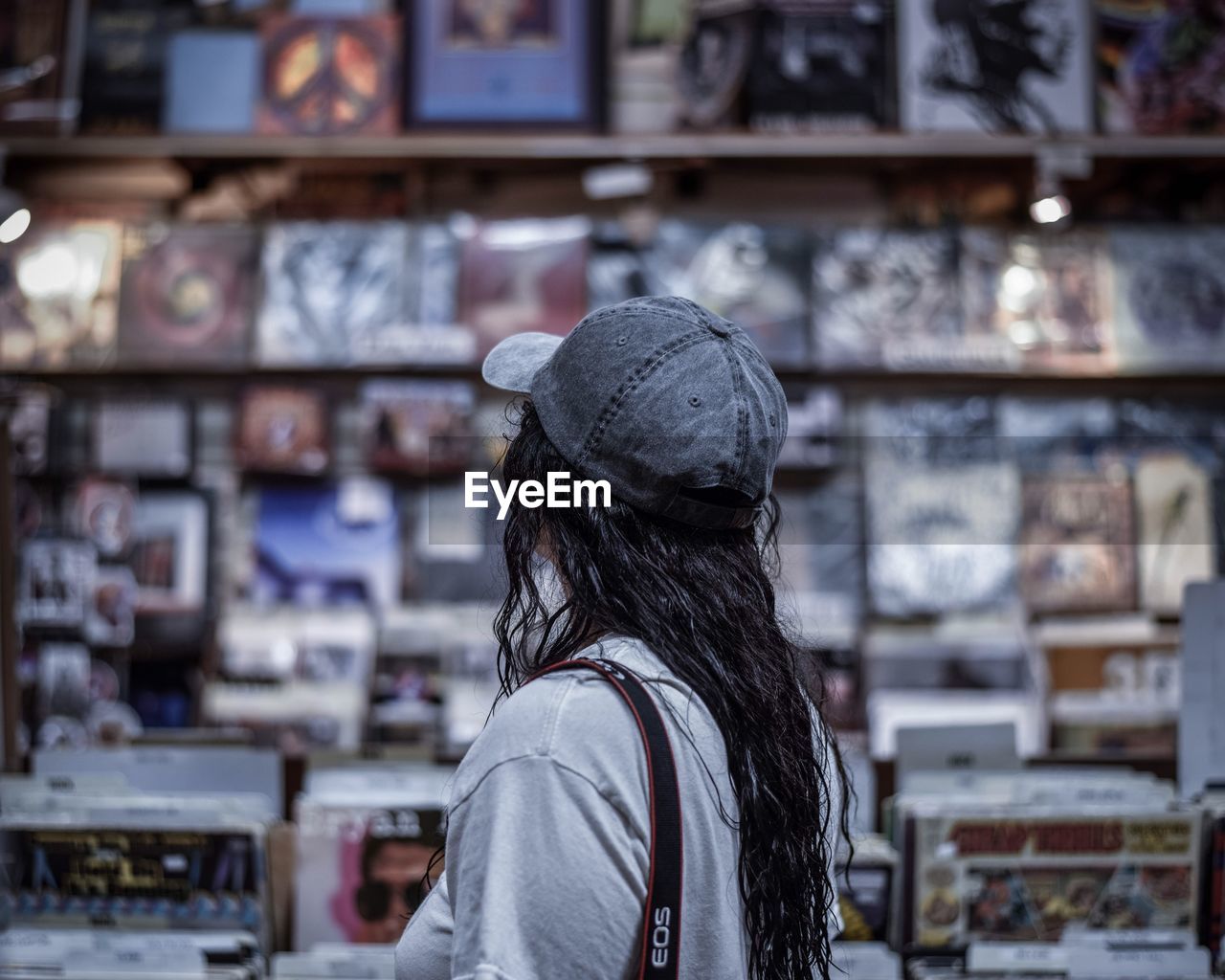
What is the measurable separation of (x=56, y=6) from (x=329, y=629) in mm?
1608

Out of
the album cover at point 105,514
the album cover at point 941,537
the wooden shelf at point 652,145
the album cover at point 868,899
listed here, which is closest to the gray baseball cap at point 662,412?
the album cover at point 868,899

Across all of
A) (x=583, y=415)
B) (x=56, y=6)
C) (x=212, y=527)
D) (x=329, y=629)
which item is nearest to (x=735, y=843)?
(x=583, y=415)

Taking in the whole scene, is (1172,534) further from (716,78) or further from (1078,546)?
(716,78)

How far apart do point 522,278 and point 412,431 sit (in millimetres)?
457

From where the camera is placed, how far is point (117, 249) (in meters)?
3.10

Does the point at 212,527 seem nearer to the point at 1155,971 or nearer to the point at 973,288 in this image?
the point at 973,288

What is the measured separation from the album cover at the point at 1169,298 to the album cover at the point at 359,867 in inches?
86.7

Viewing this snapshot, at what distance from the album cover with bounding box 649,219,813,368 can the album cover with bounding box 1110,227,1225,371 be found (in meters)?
0.77

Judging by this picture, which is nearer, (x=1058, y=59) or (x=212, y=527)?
(x=1058, y=59)

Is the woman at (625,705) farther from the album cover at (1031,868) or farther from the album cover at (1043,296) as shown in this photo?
the album cover at (1043,296)

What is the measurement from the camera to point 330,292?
3.04m

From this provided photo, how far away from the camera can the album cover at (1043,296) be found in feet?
9.82

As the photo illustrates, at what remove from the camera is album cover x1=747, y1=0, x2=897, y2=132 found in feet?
9.51

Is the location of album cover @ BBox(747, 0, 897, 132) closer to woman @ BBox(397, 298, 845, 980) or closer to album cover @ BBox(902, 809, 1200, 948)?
album cover @ BBox(902, 809, 1200, 948)
